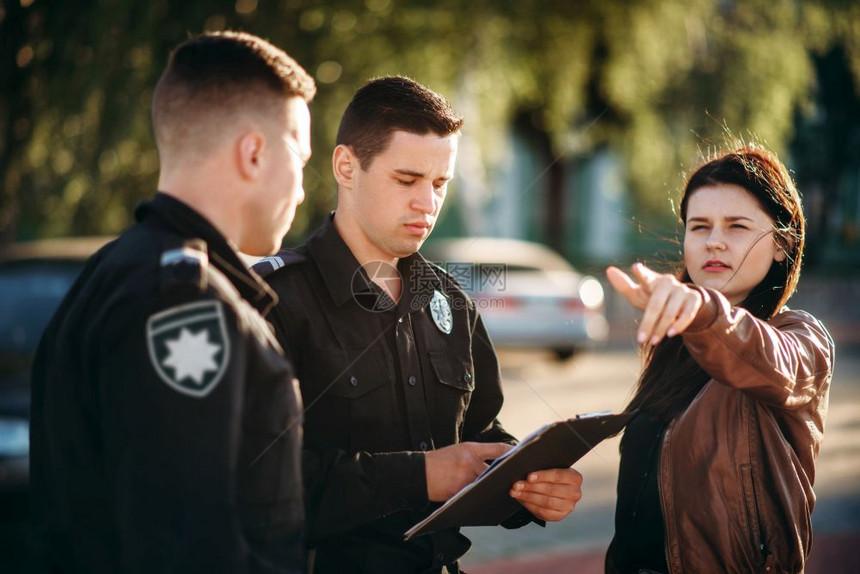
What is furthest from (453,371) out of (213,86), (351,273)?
(213,86)

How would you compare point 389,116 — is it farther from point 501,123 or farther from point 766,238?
point 501,123

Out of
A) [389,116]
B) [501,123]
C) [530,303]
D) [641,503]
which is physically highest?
[389,116]

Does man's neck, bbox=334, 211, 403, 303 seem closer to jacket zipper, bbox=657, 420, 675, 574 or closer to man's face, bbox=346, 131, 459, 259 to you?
man's face, bbox=346, 131, 459, 259

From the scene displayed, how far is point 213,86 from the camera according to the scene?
5.39 feet

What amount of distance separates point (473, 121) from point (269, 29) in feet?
13.4

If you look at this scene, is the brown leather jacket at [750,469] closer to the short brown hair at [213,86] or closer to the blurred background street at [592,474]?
the blurred background street at [592,474]

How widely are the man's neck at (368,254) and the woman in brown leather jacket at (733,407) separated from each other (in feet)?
2.56

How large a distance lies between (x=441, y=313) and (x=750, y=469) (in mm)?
913

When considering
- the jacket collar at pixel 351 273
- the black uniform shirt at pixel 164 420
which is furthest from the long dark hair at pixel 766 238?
the black uniform shirt at pixel 164 420

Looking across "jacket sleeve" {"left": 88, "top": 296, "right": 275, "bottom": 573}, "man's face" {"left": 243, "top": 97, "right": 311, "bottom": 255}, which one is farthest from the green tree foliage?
"jacket sleeve" {"left": 88, "top": 296, "right": 275, "bottom": 573}

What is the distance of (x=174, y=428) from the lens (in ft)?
4.46

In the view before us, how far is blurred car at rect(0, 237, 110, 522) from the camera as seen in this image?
13.8ft

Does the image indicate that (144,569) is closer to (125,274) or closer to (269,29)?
A: (125,274)

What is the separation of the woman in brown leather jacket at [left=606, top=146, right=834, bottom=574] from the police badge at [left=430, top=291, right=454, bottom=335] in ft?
1.91
